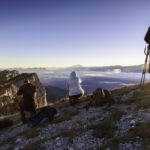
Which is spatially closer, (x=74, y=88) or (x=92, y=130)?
(x=92, y=130)

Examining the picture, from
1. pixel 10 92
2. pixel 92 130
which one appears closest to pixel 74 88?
pixel 92 130

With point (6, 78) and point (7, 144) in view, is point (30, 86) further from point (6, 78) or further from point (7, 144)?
point (6, 78)

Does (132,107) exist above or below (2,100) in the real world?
above

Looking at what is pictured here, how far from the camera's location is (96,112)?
2317 cm

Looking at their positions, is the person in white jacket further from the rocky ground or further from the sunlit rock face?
the sunlit rock face

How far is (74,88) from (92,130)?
9.31 metres

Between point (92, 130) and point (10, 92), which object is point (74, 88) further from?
point (10, 92)

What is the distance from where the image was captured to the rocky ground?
16672 millimetres

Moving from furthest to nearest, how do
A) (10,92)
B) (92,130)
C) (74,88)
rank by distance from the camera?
(10,92) < (74,88) < (92,130)

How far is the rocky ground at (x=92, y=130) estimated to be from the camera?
16.7 m

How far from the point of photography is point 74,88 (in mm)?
27984

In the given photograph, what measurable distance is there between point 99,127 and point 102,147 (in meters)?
2.79

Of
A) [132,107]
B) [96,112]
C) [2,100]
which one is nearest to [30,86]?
[96,112]

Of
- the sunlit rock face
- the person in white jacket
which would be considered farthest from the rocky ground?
the sunlit rock face
